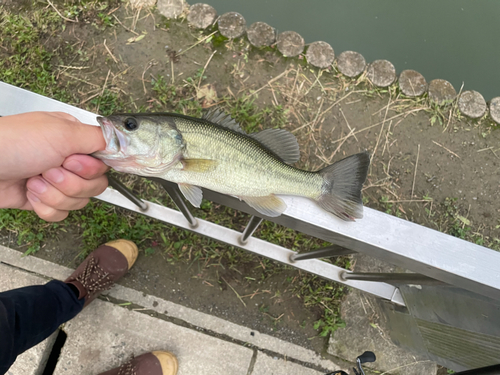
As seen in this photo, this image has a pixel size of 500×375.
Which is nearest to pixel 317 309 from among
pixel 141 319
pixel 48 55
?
pixel 141 319

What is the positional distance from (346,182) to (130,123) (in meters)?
1.24

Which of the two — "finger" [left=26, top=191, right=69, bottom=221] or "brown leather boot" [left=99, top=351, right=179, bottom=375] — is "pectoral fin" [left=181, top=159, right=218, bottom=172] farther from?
"brown leather boot" [left=99, top=351, right=179, bottom=375]

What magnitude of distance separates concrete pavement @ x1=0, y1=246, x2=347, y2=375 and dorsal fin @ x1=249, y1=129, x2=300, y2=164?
74.7 inches

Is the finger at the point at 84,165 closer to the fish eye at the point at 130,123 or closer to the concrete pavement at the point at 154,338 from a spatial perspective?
the fish eye at the point at 130,123

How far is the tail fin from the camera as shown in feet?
4.82

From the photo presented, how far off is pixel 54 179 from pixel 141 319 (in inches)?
75.6

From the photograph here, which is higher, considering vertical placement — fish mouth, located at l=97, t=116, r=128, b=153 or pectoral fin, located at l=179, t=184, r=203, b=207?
fish mouth, located at l=97, t=116, r=128, b=153

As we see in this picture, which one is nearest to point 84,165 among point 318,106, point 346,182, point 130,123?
point 130,123

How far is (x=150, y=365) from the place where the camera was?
250 centimetres

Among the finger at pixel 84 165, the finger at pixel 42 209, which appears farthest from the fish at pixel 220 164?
the finger at pixel 42 209

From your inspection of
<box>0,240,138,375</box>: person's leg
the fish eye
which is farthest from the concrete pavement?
the fish eye

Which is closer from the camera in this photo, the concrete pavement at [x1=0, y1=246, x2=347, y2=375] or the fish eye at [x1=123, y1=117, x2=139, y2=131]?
the fish eye at [x1=123, y1=117, x2=139, y2=131]

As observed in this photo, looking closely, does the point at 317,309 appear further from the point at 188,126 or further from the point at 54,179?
the point at 54,179

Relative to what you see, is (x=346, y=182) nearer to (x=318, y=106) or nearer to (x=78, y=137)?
(x=78, y=137)
